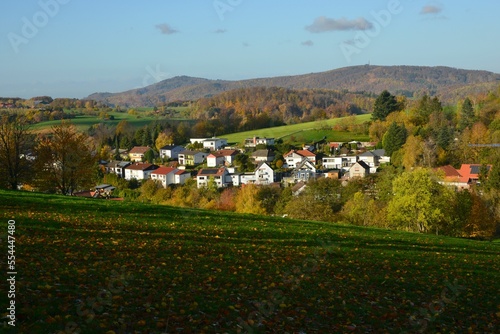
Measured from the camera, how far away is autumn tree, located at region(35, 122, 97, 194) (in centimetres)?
3531

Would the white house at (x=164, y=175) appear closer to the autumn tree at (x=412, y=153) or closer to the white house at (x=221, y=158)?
the white house at (x=221, y=158)

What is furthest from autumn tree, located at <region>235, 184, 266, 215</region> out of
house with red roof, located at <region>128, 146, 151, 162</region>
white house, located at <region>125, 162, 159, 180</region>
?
house with red roof, located at <region>128, 146, 151, 162</region>

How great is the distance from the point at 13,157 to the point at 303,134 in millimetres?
97995

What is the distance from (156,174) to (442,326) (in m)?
90.2

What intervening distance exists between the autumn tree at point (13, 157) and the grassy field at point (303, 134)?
90.6 m

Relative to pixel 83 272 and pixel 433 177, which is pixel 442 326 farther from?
pixel 433 177

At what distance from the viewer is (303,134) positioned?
129 m

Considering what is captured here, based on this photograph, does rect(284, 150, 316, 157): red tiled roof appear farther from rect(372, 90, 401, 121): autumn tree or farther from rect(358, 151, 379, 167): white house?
rect(372, 90, 401, 121): autumn tree

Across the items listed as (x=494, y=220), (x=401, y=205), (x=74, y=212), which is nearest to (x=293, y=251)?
(x=74, y=212)

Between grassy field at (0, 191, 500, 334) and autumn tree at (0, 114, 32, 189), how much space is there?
61.8 ft

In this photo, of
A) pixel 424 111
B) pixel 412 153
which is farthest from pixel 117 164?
pixel 424 111

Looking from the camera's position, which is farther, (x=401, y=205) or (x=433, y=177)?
(x=433, y=177)

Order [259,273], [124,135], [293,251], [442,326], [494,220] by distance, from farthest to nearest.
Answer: [124,135] < [494,220] < [293,251] < [259,273] < [442,326]

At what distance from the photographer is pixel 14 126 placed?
37.2m
